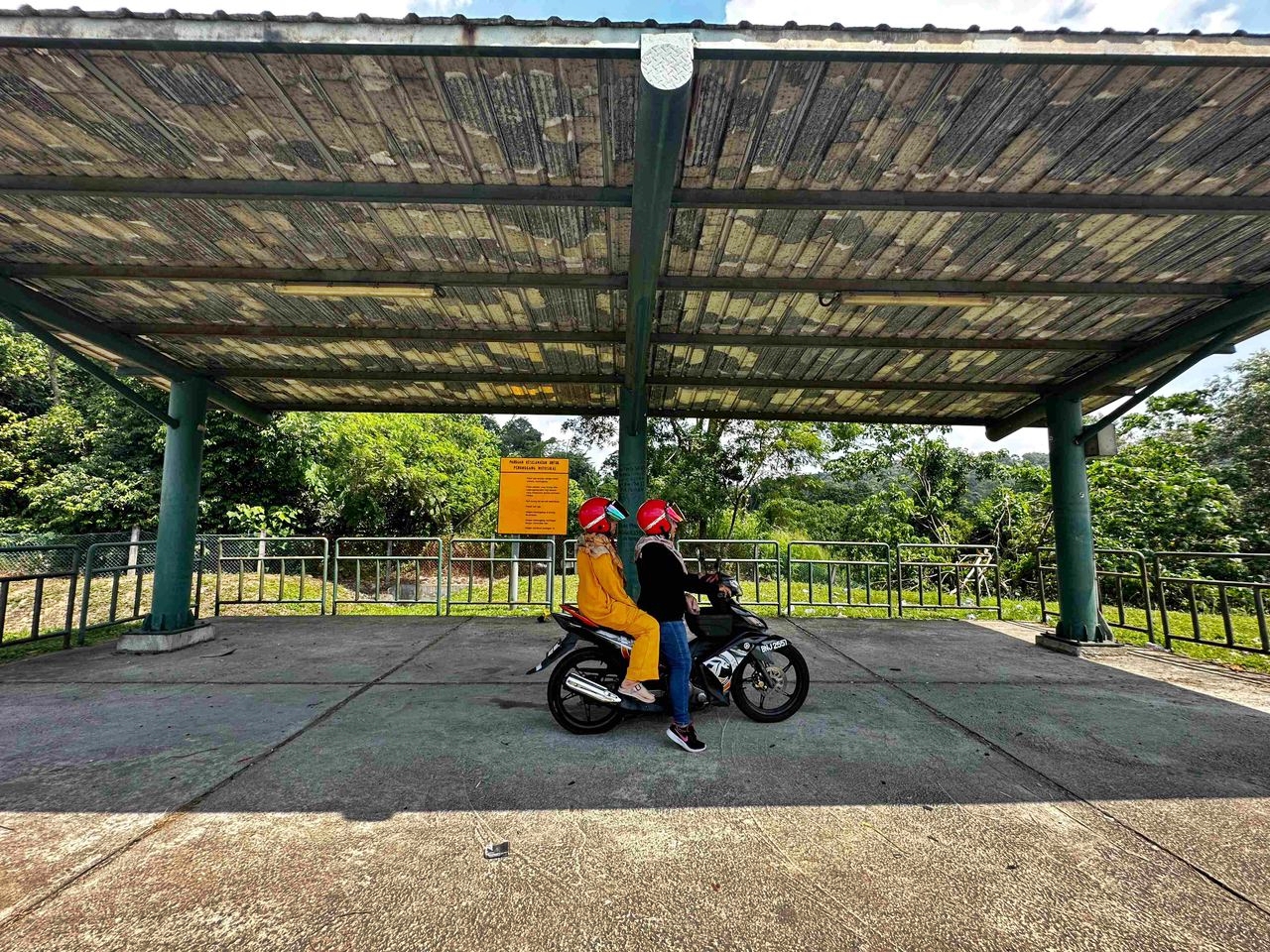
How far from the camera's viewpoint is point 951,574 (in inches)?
548

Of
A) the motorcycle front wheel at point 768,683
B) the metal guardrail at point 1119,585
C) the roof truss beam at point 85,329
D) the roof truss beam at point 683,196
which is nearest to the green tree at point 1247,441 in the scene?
the metal guardrail at point 1119,585

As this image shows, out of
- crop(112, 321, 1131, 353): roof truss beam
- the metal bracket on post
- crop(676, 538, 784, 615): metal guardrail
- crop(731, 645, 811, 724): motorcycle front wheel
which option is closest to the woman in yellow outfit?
crop(731, 645, 811, 724): motorcycle front wheel

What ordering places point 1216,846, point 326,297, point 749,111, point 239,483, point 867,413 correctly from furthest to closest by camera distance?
1. point 239,483
2. point 867,413
3. point 326,297
4. point 749,111
5. point 1216,846

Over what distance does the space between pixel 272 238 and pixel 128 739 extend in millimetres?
3652

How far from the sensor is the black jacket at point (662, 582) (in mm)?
3428

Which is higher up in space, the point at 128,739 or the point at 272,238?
the point at 272,238

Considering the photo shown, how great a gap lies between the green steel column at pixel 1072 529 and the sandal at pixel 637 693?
18.8ft

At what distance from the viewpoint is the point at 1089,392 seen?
6586mm

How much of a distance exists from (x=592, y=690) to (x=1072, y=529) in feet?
21.0

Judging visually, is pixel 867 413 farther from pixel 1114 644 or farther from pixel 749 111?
pixel 749 111

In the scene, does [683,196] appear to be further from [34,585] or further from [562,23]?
[34,585]

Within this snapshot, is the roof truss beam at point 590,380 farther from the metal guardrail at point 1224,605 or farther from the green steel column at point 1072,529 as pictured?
the metal guardrail at point 1224,605

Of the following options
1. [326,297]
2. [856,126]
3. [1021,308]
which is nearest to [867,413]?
[1021,308]

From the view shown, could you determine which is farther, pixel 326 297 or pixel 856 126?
pixel 326 297
